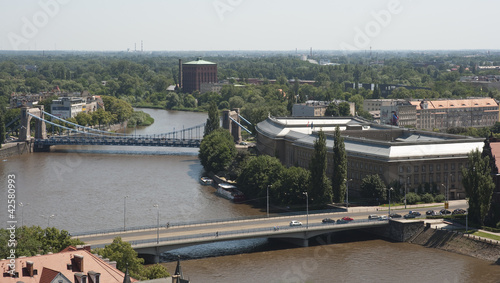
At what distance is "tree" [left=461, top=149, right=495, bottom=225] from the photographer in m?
48.4

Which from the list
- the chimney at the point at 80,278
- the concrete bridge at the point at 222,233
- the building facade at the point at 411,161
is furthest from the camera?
the building facade at the point at 411,161

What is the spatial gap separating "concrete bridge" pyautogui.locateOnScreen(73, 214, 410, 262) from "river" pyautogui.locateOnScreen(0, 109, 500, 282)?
96 centimetres

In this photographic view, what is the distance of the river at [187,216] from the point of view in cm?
4256

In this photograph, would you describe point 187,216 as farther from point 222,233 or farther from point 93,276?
point 93,276

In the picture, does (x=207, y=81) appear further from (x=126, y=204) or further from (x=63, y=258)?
(x=63, y=258)

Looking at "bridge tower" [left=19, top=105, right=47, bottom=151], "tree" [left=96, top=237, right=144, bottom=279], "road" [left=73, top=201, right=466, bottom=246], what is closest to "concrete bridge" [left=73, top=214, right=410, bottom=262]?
"road" [left=73, top=201, right=466, bottom=246]

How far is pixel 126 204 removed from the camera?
60.0 meters

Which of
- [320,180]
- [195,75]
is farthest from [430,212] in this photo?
[195,75]

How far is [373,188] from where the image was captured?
56.7 metres

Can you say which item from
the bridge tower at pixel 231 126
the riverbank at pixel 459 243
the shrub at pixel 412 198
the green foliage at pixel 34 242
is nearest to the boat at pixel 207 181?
the shrub at pixel 412 198

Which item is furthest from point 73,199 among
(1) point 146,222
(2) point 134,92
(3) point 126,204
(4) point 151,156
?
(2) point 134,92

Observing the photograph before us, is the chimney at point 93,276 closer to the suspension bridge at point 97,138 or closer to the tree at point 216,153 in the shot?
the tree at point 216,153

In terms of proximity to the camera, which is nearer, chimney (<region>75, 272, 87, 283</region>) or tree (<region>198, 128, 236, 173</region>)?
chimney (<region>75, 272, 87, 283</region>)

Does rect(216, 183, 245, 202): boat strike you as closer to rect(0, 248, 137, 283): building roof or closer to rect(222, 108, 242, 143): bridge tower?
rect(222, 108, 242, 143): bridge tower
